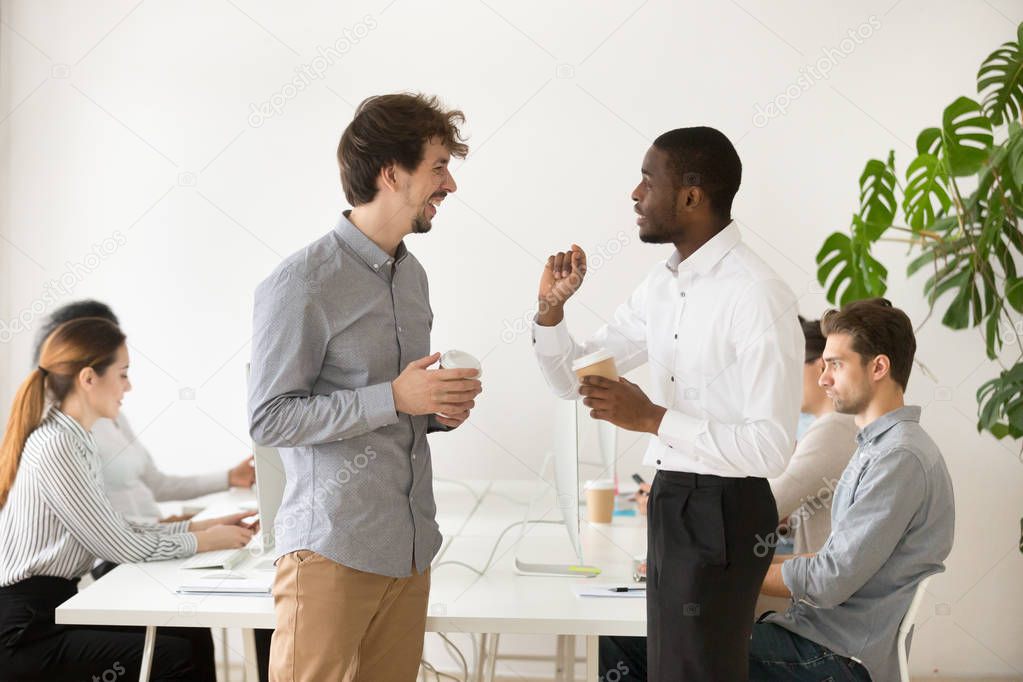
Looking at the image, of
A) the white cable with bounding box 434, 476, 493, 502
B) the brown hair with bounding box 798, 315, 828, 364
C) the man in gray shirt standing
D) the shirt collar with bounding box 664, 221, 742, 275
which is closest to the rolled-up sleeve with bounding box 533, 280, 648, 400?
the shirt collar with bounding box 664, 221, 742, 275

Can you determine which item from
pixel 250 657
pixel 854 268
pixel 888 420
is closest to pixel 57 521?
pixel 250 657

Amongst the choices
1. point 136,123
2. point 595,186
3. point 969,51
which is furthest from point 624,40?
point 136,123

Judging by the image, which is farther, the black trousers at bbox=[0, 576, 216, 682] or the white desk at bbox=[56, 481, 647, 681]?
the black trousers at bbox=[0, 576, 216, 682]

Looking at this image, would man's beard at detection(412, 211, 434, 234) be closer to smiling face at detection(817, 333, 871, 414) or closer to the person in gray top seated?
smiling face at detection(817, 333, 871, 414)

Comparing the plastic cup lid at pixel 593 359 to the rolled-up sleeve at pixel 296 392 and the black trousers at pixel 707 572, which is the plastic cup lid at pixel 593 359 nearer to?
the black trousers at pixel 707 572

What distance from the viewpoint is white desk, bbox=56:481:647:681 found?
206 cm

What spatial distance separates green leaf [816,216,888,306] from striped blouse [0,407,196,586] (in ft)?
8.78

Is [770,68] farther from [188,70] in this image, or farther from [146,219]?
[146,219]

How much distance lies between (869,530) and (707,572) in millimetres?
510

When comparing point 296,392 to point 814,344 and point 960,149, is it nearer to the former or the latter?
point 814,344

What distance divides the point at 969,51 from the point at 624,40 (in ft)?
4.82

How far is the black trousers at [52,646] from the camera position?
2373 mm

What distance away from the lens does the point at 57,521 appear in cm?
251

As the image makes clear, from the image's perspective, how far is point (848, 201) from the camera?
407cm
